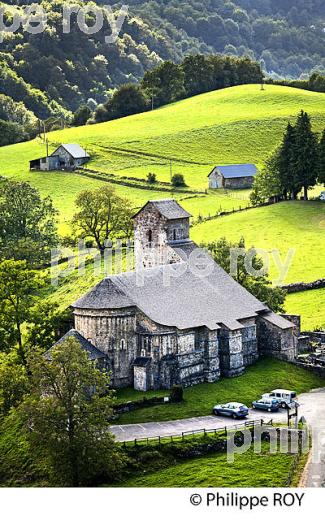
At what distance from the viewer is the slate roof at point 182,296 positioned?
239 ft

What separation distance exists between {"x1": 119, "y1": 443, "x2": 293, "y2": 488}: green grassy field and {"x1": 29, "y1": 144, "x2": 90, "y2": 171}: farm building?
8529 cm

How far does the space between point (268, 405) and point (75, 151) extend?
82.4 meters

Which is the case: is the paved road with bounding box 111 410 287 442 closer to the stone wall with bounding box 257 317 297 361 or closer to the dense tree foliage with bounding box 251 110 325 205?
the stone wall with bounding box 257 317 297 361

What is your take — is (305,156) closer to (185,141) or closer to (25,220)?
(25,220)

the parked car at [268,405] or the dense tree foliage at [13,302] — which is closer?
the parked car at [268,405]

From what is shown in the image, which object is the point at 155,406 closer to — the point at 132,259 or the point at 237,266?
the point at 237,266

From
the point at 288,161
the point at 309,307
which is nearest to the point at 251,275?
the point at 309,307

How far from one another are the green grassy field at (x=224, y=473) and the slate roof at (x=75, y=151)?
86.8 metres

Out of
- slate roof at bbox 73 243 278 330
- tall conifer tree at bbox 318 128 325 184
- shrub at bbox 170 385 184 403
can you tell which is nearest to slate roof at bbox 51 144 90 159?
tall conifer tree at bbox 318 128 325 184

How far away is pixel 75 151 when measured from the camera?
481 feet

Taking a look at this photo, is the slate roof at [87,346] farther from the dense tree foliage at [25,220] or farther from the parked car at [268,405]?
the dense tree foliage at [25,220]

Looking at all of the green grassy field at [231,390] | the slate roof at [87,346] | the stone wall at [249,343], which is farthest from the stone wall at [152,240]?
the slate roof at [87,346]

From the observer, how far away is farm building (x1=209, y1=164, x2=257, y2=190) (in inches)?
5212
